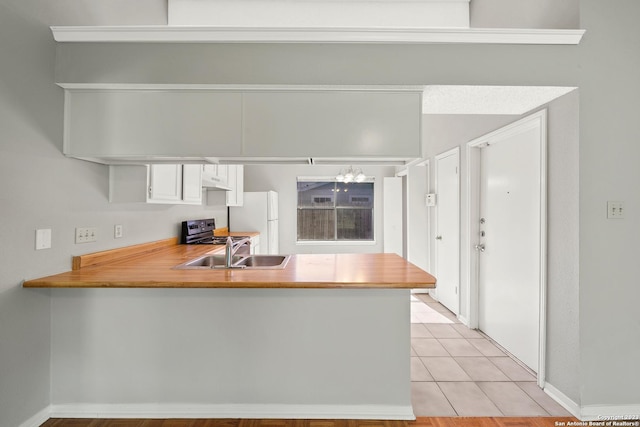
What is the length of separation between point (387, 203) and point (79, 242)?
4.83m

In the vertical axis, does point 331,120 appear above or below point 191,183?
above

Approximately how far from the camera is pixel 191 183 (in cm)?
318

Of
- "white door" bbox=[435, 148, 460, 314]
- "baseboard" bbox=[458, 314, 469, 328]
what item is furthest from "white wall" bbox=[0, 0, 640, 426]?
"white door" bbox=[435, 148, 460, 314]

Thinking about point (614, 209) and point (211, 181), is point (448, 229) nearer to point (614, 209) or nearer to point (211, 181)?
point (614, 209)

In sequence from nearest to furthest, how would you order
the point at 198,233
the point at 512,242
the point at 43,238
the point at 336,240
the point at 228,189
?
the point at 43,238
the point at 512,242
the point at 198,233
the point at 228,189
the point at 336,240

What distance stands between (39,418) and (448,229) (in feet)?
13.0

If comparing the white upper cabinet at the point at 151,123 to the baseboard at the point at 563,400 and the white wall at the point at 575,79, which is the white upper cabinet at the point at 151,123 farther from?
the baseboard at the point at 563,400

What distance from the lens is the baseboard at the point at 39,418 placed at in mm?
1903

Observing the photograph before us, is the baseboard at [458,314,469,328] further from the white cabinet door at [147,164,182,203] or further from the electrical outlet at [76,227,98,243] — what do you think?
the electrical outlet at [76,227,98,243]

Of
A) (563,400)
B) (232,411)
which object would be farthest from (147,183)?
(563,400)

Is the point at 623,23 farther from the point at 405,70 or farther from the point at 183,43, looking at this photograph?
the point at 183,43

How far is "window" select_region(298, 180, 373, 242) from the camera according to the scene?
6676mm

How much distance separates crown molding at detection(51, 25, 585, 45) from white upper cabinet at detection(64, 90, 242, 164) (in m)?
0.32

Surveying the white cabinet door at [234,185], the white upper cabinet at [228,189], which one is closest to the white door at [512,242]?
the white upper cabinet at [228,189]
